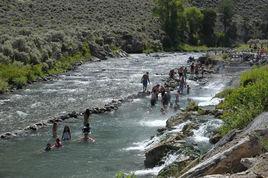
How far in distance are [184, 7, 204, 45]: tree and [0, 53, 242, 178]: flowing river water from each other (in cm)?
5766

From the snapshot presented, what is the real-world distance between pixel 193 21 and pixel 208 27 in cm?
447

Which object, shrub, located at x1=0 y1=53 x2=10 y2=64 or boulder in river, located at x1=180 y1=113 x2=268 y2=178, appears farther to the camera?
shrub, located at x1=0 y1=53 x2=10 y2=64

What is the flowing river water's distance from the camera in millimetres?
27016

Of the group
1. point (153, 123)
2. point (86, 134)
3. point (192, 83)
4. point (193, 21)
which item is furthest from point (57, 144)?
point (193, 21)

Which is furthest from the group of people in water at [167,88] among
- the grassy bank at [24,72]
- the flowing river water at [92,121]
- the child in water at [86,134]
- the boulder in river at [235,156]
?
the boulder in river at [235,156]

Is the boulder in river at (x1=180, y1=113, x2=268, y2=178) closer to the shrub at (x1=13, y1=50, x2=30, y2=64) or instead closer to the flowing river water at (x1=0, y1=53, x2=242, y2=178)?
the flowing river water at (x1=0, y1=53, x2=242, y2=178)

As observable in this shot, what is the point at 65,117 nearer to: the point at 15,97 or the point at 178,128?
the point at 15,97

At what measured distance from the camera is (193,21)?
12419 centimetres

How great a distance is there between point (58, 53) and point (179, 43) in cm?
4987

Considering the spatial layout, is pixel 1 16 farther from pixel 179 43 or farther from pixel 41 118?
pixel 41 118

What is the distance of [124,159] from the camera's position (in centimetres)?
2809

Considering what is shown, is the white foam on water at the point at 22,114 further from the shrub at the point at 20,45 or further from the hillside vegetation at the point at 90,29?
the shrub at the point at 20,45

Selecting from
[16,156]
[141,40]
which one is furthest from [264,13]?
[16,156]

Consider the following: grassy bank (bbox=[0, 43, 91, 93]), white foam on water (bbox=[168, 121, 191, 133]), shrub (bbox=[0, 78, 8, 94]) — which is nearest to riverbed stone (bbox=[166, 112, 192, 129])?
white foam on water (bbox=[168, 121, 191, 133])
